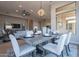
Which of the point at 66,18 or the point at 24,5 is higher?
the point at 24,5

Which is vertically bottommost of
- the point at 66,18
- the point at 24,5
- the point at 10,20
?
the point at 66,18

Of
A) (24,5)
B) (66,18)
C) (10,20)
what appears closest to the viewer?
(66,18)

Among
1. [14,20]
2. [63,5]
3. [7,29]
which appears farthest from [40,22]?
[63,5]

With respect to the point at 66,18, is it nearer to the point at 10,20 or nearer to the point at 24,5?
the point at 24,5

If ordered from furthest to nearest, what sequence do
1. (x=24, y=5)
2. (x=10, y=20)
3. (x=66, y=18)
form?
(x=10, y=20), (x=24, y=5), (x=66, y=18)

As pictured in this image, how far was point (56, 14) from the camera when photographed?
6.43 metres

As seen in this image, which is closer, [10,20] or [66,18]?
[66,18]

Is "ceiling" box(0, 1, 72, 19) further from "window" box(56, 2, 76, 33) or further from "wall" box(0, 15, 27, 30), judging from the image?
"window" box(56, 2, 76, 33)

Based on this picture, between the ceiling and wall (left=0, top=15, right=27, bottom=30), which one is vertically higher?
the ceiling

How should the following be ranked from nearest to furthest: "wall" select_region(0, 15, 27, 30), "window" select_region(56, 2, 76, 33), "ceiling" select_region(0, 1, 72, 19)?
"window" select_region(56, 2, 76, 33), "ceiling" select_region(0, 1, 72, 19), "wall" select_region(0, 15, 27, 30)

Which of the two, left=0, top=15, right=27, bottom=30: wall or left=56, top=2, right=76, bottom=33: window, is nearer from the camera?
left=56, top=2, right=76, bottom=33: window

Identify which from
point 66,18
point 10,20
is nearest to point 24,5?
point 66,18

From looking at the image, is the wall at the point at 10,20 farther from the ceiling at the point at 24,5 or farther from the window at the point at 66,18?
the window at the point at 66,18

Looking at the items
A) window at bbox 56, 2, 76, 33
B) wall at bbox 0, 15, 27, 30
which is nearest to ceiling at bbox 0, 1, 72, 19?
wall at bbox 0, 15, 27, 30
